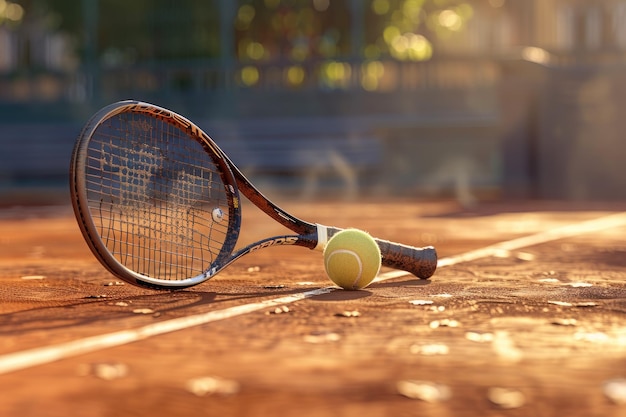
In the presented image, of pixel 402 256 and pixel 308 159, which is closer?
pixel 402 256

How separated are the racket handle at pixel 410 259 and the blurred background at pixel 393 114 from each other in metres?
9.42

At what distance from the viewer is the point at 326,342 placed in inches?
163

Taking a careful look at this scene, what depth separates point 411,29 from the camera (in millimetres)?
31641

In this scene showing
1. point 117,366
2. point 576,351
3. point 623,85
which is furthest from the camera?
point 623,85

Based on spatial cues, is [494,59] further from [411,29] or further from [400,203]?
[411,29]

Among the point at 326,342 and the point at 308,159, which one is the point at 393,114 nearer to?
the point at 308,159

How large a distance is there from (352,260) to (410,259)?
2.01 feet

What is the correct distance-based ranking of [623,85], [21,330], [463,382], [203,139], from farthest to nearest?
1. [623,85]
2. [203,139]
3. [21,330]
4. [463,382]

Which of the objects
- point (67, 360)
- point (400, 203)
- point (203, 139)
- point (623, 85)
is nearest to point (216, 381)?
point (67, 360)

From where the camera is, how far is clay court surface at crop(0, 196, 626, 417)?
3.22 m

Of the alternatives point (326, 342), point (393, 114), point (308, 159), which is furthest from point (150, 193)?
point (393, 114)

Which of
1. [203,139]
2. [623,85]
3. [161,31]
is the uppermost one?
[161,31]

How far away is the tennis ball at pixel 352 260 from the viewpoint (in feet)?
18.4

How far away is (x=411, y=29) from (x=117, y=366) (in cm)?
2880
